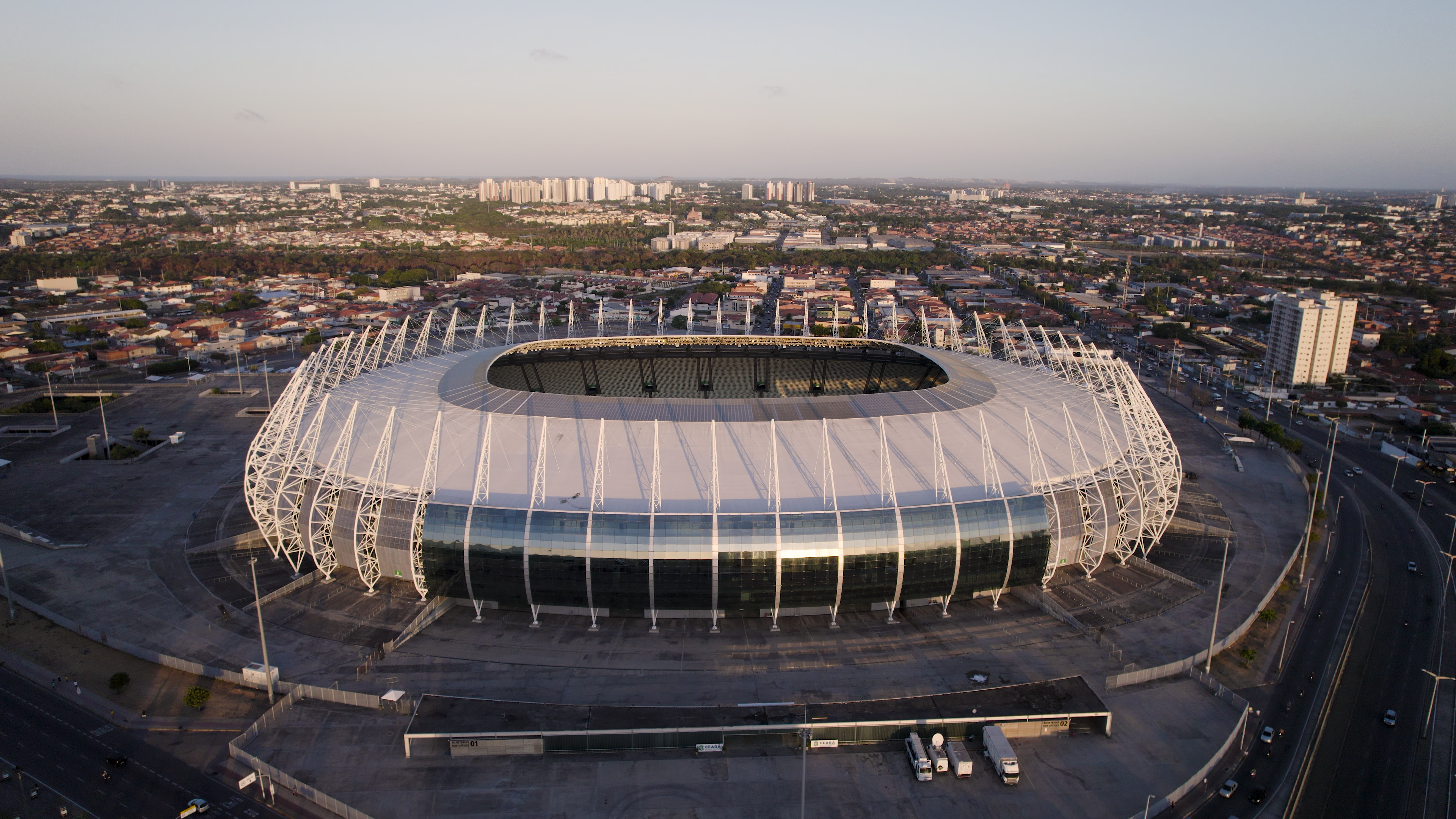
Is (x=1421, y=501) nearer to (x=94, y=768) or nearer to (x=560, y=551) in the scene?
(x=560, y=551)

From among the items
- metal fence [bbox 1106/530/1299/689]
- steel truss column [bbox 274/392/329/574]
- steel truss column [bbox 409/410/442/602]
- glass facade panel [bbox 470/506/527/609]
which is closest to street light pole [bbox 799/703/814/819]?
metal fence [bbox 1106/530/1299/689]

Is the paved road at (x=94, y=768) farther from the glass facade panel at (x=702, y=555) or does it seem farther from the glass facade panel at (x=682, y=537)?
the glass facade panel at (x=682, y=537)

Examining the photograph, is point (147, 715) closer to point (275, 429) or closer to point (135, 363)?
point (275, 429)

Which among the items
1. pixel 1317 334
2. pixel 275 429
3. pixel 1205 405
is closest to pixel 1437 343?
pixel 1317 334

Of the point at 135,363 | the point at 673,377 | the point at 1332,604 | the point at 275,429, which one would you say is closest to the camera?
the point at 1332,604

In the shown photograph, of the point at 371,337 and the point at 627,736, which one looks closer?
the point at 627,736

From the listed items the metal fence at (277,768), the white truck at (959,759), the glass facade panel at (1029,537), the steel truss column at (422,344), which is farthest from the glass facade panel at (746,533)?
the steel truss column at (422,344)

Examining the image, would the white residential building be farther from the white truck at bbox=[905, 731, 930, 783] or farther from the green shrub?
the green shrub
